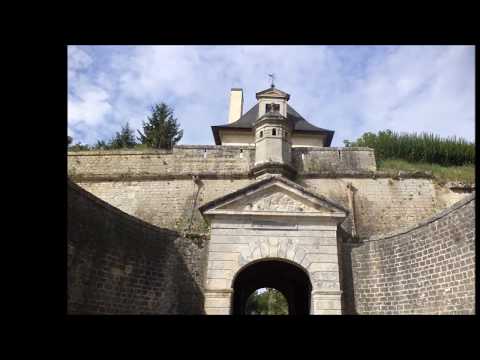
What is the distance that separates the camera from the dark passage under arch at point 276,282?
11898 mm

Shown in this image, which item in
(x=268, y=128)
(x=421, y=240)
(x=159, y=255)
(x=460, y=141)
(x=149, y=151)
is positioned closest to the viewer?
(x=421, y=240)

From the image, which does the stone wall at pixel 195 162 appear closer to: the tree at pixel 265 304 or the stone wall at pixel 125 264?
the stone wall at pixel 125 264

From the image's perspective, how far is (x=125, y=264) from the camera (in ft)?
28.2

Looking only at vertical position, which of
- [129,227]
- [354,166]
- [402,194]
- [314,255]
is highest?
[354,166]

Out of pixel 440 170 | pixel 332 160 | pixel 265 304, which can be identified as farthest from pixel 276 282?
pixel 265 304

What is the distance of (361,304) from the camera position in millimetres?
9641

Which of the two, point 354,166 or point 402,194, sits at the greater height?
point 354,166

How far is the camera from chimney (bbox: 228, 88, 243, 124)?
75.9ft

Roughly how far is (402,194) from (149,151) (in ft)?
30.1

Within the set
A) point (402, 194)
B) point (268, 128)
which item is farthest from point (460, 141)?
point (268, 128)

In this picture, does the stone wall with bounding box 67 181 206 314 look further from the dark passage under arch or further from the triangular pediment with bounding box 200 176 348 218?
the dark passage under arch

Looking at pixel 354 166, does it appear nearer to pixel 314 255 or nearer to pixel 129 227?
pixel 314 255

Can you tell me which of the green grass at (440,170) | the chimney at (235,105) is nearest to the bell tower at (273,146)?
the green grass at (440,170)
